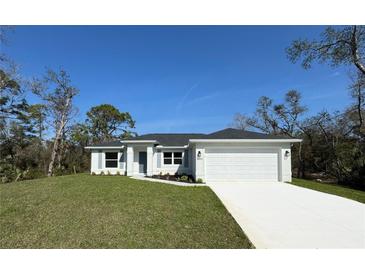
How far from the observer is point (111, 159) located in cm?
1744

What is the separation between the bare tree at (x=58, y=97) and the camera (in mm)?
19609

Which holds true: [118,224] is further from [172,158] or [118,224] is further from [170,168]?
[172,158]

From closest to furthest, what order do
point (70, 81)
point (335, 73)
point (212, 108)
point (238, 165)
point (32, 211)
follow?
point (32, 211) → point (335, 73) → point (238, 165) → point (70, 81) → point (212, 108)

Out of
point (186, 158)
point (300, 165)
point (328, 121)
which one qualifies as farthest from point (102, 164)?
point (328, 121)

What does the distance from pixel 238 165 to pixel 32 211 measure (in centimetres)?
1061

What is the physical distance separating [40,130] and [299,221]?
28.9 m

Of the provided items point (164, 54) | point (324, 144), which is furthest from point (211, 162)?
point (324, 144)

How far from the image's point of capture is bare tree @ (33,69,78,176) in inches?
772

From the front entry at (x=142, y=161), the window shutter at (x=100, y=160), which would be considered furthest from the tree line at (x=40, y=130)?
the front entry at (x=142, y=161)

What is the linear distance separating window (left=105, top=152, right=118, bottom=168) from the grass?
397 inches

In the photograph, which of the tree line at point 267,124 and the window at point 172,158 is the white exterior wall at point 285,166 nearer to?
the tree line at point 267,124

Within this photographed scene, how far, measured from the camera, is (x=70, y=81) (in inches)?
789
